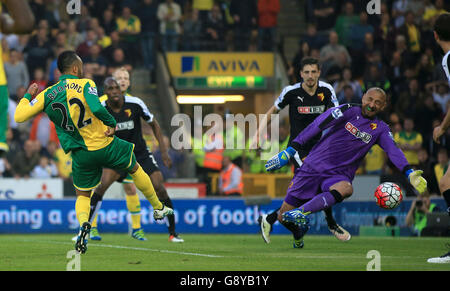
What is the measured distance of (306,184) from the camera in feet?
36.3

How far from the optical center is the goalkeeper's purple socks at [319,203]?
10336 mm

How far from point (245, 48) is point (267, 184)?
7.32 m

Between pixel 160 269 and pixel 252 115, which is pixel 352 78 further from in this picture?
pixel 160 269

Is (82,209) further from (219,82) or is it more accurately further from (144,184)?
(219,82)

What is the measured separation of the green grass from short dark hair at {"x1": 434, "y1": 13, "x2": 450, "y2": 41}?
7.60 feet

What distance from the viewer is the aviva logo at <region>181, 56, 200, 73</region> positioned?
2430cm

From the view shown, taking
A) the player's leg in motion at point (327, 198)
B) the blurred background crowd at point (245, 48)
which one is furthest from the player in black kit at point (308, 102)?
the blurred background crowd at point (245, 48)

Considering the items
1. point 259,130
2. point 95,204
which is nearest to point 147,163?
point 95,204

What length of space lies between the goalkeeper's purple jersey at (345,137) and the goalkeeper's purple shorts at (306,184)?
73mm

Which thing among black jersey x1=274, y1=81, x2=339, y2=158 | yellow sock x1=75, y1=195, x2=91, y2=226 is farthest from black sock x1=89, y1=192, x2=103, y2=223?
black jersey x1=274, y1=81, x2=339, y2=158

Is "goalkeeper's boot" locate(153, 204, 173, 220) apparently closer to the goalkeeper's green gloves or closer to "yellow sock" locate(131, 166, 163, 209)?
"yellow sock" locate(131, 166, 163, 209)

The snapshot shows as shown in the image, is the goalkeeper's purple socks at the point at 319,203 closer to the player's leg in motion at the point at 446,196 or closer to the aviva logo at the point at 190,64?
the player's leg in motion at the point at 446,196

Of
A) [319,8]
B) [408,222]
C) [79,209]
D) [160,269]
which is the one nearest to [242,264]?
[160,269]

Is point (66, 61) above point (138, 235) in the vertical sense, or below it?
above
